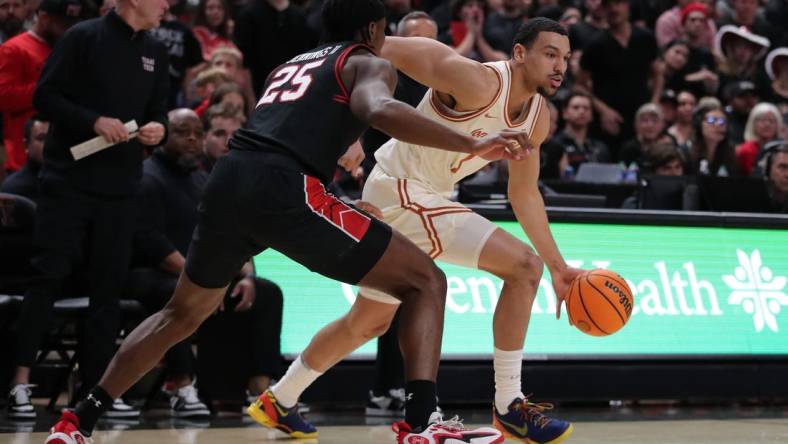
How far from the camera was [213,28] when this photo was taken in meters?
12.2

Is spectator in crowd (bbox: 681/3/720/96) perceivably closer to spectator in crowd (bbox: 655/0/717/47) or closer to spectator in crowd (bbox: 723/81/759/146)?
spectator in crowd (bbox: 655/0/717/47)

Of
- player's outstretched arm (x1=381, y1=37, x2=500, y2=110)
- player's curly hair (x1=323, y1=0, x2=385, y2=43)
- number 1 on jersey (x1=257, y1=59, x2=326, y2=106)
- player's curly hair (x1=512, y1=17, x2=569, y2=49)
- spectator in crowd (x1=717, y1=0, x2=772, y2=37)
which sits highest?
spectator in crowd (x1=717, y1=0, x2=772, y2=37)

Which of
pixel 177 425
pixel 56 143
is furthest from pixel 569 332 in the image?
pixel 56 143

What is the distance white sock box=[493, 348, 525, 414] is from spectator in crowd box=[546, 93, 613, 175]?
601 cm

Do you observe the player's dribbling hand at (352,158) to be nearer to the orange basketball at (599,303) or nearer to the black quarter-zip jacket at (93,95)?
the orange basketball at (599,303)

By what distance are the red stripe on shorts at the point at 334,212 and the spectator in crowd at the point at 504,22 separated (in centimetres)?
879

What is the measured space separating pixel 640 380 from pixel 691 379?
1.31 feet

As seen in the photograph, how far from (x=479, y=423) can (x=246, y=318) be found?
1.62m

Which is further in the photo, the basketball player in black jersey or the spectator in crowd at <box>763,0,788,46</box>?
the spectator in crowd at <box>763,0,788,46</box>

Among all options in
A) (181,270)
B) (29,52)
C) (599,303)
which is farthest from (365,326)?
(29,52)

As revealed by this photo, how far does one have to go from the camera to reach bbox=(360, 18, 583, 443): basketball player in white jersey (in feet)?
19.0

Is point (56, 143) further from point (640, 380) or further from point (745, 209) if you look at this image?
point (745, 209)

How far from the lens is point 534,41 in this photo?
241 inches

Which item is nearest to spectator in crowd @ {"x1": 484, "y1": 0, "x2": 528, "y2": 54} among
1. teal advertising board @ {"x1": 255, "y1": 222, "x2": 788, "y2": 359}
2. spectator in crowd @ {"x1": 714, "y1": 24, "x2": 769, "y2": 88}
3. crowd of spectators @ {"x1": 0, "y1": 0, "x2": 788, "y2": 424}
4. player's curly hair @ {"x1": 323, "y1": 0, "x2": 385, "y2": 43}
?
crowd of spectators @ {"x1": 0, "y1": 0, "x2": 788, "y2": 424}
